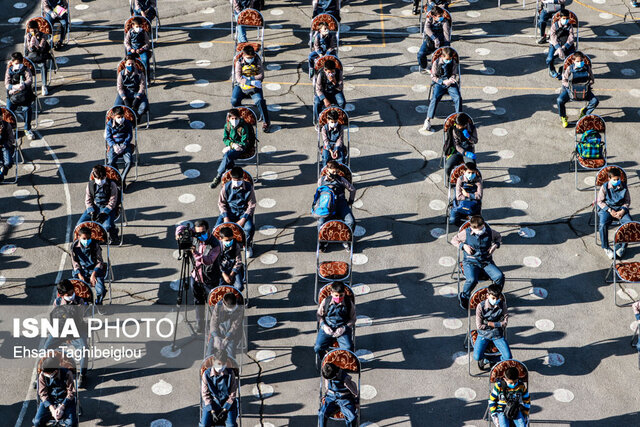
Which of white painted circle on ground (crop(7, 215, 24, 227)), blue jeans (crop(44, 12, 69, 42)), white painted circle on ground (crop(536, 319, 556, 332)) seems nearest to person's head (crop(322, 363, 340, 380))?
white painted circle on ground (crop(536, 319, 556, 332))

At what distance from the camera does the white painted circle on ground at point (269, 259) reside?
43.9ft

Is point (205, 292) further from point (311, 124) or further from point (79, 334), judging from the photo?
point (311, 124)

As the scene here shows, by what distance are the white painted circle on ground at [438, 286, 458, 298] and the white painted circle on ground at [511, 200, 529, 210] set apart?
7.13 ft

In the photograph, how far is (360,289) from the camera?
13.0 meters

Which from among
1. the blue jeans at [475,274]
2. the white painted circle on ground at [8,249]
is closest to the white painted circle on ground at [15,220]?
the white painted circle on ground at [8,249]

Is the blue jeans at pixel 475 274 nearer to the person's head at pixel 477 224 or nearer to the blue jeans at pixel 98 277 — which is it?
the person's head at pixel 477 224

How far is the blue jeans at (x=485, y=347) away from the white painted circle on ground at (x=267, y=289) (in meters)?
2.92

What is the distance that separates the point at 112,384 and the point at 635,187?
8.55 m

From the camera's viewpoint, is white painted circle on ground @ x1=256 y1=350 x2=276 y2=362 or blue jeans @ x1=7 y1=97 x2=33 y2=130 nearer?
white painted circle on ground @ x1=256 y1=350 x2=276 y2=362

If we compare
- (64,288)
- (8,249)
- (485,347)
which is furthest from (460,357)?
(8,249)

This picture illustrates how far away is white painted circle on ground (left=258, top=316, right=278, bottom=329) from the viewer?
40.8 feet

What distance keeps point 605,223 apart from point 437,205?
8.21 feet

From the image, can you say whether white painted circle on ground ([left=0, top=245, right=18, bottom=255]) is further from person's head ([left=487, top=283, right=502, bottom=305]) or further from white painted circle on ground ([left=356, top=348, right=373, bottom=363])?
person's head ([left=487, top=283, right=502, bottom=305])

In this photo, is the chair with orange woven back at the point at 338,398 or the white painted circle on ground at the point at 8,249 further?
the white painted circle on ground at the point at 8,249
